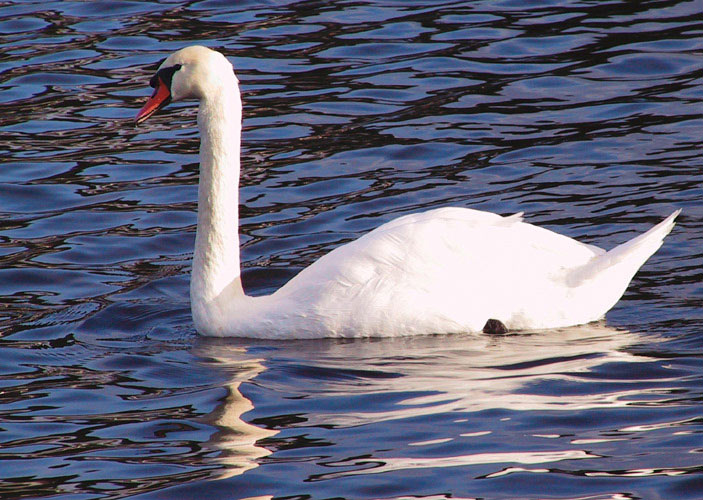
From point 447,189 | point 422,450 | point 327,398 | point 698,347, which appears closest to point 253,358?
point 327,398

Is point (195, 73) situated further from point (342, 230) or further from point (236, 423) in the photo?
point (236, 423)

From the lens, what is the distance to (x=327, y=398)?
261 inches

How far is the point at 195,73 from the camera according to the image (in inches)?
310

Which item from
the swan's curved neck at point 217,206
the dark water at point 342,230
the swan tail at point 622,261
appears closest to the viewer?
the dark water at point 342,230

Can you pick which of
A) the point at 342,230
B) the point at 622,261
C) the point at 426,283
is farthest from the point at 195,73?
the point at 622,261

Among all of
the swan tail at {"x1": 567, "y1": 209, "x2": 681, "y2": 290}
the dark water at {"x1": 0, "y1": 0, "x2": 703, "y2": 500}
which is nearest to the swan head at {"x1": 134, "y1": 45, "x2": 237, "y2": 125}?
the dark water at {"x1": 0, "y1": 0, "x2": 703, "y2": 500}

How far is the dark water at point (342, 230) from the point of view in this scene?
19.1 ft

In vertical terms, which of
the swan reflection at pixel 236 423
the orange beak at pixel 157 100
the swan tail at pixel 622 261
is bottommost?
the swan reflection at pixel 236 423

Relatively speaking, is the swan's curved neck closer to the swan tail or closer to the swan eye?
the swan eye

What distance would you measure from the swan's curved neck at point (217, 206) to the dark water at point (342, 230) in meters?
0.30

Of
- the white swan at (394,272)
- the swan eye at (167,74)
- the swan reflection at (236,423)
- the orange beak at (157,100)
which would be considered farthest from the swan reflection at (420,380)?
the swan eye at (167,74)

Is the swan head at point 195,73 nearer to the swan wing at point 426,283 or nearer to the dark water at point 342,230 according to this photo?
the swan wing at point 426,283

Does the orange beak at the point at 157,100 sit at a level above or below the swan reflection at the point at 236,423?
above

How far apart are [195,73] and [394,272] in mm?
1641
